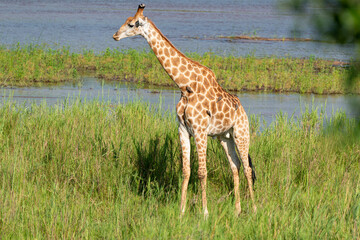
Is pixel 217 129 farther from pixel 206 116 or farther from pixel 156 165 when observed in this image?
pixel 156 165

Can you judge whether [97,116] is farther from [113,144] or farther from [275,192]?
[275,192]

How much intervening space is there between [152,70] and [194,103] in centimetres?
1069

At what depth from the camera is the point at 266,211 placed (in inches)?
167

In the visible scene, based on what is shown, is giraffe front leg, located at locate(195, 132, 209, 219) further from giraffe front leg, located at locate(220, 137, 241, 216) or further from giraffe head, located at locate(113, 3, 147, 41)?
giraffe head, located at locate(113, 3, 147, 41)

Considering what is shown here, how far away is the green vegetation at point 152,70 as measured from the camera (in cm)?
1420

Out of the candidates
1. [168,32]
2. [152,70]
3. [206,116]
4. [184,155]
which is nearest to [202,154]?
[184,155]

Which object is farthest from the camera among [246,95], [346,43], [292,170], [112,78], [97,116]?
[112,78]

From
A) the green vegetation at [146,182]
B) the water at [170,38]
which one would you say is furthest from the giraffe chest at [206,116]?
the water at [170,38]

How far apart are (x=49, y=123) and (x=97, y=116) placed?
700 mm

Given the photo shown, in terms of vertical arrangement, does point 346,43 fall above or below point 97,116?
above

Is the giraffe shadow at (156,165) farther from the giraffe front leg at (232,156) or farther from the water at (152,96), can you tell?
the water at (152,96)

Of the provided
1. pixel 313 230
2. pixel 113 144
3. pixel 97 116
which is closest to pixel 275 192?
pixel 313 230

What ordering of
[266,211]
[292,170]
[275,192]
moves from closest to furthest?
[266,211], [275,192], [292,170]

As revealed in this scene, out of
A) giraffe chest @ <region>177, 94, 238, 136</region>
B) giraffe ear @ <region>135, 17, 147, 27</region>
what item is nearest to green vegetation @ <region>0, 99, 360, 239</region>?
giraffe chest @ <region>177, 94, 238, 136</region>
